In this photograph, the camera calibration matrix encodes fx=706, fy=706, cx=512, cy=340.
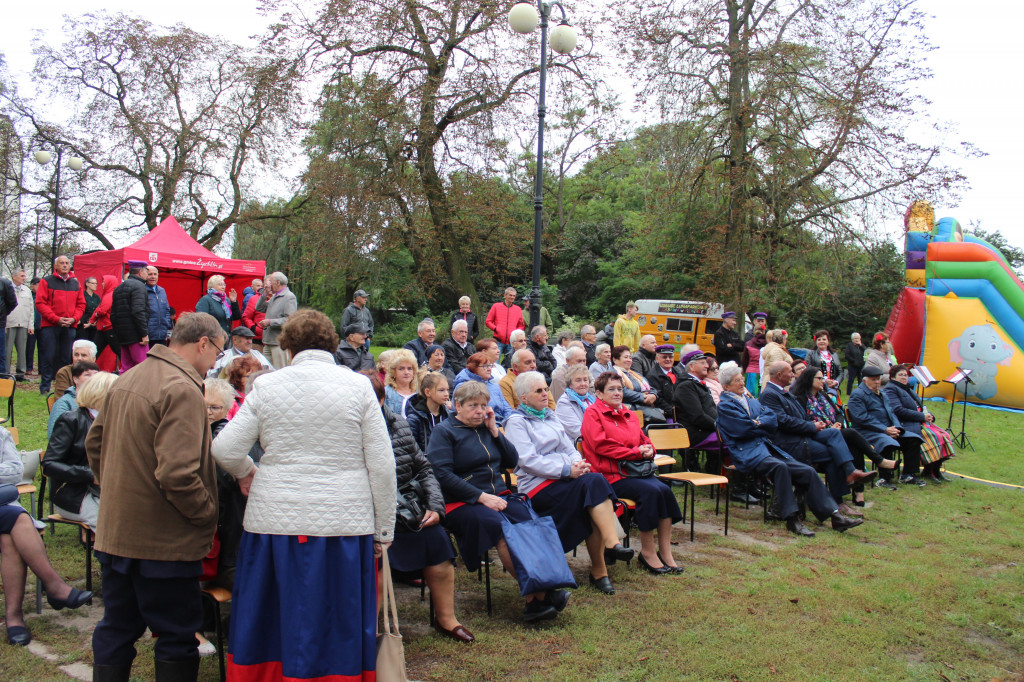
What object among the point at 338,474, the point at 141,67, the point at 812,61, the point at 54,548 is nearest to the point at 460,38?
the point at 812,61

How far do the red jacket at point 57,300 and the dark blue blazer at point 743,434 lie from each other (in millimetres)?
8922

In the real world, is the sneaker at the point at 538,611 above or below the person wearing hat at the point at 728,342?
below

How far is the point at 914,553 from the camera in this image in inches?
232

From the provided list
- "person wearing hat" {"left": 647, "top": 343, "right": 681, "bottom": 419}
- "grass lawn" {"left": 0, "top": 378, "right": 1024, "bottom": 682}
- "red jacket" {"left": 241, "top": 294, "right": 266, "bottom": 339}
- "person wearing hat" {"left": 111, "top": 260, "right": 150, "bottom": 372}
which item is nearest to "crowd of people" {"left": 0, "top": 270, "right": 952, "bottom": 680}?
"grass lawn" {"left": 0, "top": 378, "right": 1024, "bottom": 682}

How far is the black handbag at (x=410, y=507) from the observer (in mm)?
3754

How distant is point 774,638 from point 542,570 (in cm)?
138

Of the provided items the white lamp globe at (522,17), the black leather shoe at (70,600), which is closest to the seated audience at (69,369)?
the black leather shoe at (70,600)

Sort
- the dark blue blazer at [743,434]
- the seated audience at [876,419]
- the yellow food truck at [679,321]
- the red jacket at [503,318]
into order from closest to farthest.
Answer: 1. the dark blue blazer at [743,434]
2. the seated audience at [876,419]
3. the red jacket at [503,318]
4. the yellow food truck at [679,321]

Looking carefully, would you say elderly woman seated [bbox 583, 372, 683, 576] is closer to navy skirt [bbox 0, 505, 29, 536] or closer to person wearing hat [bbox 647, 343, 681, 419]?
person wearing hat [bbox 647, 343, 681, 419]

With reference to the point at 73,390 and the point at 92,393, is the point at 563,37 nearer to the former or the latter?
the point at 73,390

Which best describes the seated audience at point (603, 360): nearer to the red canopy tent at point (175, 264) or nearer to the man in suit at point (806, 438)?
the man in suit at point (806, 438)

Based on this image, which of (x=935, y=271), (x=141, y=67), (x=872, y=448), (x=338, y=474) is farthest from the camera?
(x=141, y=67)

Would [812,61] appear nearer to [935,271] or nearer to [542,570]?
[935,271]

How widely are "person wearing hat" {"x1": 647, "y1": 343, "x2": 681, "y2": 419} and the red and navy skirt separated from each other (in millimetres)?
5799
